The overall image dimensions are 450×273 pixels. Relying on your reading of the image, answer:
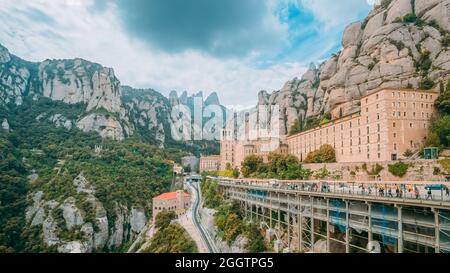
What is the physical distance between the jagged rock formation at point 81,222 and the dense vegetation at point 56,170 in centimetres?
73

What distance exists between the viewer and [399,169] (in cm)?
2753

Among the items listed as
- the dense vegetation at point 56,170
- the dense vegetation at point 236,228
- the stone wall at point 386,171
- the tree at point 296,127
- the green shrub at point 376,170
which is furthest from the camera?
the tree at point 296,127

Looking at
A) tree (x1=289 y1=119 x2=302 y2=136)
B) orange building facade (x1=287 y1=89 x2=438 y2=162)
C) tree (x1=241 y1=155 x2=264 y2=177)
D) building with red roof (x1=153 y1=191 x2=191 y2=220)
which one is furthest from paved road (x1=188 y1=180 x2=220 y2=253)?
tree (x1=289 y1=119 x2=302 y2=136)

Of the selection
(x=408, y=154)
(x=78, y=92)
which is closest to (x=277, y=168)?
(x=408, y=154)

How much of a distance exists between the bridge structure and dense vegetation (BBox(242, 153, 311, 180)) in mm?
12314

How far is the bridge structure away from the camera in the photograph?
1255cm

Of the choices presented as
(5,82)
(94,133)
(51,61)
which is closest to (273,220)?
(94,133)

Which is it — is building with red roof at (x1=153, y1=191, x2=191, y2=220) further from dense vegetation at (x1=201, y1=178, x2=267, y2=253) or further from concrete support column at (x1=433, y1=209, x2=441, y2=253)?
concrete support column at (x1=433, y1=209, x2=441, y2=253)

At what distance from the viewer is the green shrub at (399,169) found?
89.4ft

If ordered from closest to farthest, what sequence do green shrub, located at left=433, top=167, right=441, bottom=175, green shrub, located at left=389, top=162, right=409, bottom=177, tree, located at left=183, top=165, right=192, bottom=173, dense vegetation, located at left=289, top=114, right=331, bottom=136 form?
green shrub, located at left=433, top=167, right=441, bottom=175
green shrub, located at left=389, top=162, right=409, bottom=177
dense vegetation, located at left=289, top=114, right=331, bottom=136
tree, located at left=183, top=165, right=192, bottom=173

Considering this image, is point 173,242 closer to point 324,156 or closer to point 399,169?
point 399,169

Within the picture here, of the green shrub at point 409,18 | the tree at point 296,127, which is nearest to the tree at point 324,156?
the tree at point 296,127

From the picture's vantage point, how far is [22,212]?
47656 millimetres
